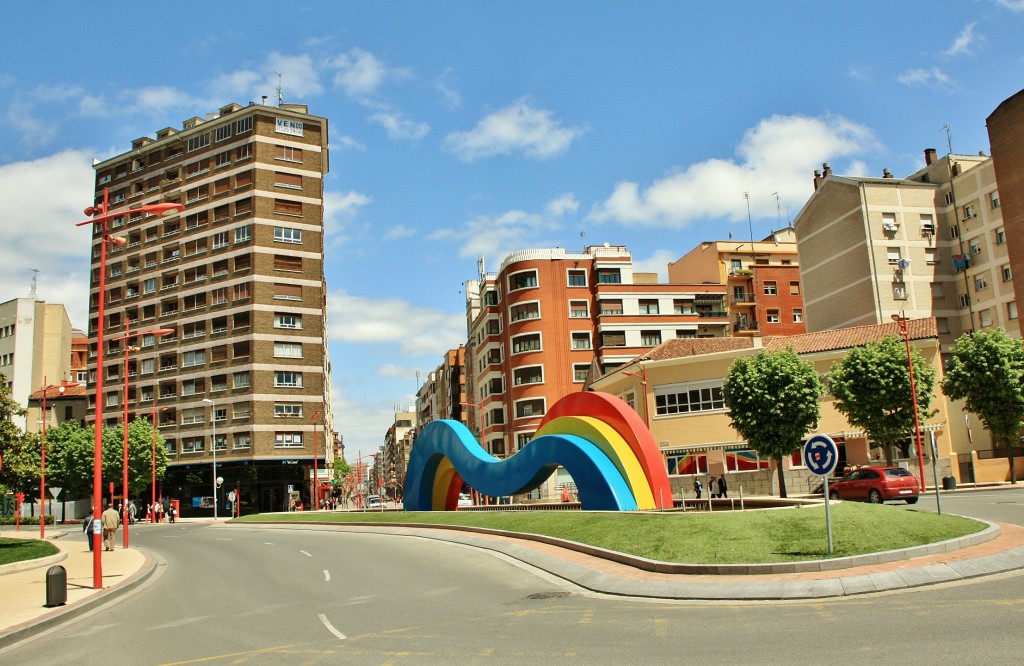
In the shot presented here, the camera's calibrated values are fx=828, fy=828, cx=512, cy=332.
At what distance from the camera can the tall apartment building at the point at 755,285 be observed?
82688 mm

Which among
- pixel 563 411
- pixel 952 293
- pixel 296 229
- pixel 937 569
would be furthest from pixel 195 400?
pixel 937 569

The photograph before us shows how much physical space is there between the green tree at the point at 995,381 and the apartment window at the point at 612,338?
34.4 meters

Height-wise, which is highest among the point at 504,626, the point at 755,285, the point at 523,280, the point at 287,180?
the point at 287,180

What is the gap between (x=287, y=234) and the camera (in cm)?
7506

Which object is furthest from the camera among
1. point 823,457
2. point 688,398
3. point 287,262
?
point 287,262

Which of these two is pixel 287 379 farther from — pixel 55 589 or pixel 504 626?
pixel 504 626

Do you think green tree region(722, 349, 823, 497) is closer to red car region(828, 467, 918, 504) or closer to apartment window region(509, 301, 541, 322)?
red car region(828, 467, 918, 504)

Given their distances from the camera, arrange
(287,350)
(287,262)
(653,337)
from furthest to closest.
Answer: (653,337) → (287,262) → (287,350)

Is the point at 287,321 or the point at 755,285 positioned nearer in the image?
the point at 287,321

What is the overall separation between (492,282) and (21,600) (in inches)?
3113

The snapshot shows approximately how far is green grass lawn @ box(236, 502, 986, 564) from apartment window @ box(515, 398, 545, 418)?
169 ft

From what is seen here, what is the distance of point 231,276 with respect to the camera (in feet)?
244

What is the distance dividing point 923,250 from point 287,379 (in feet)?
180

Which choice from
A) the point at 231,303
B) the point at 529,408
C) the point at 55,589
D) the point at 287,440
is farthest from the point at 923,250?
the point at 55,589
